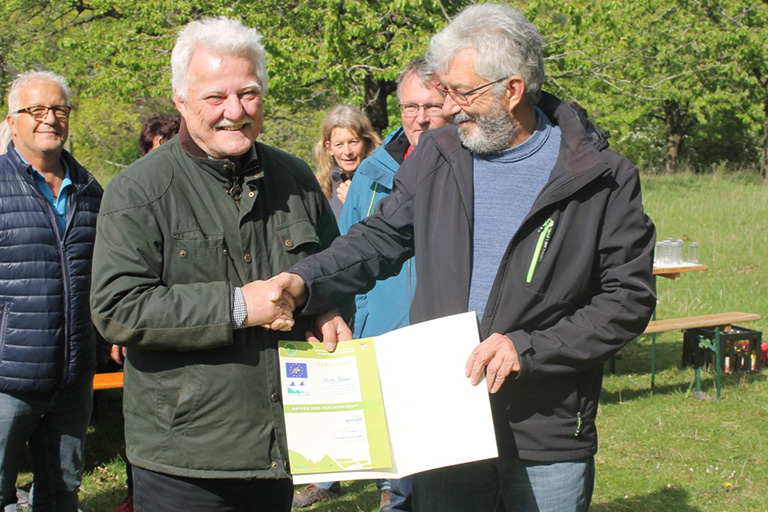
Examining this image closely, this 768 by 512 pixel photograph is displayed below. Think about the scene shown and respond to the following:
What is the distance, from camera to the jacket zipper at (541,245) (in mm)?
2426

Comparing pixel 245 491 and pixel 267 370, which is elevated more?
pixel 267 370

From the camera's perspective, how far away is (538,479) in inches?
99.8

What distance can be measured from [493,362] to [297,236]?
73 centimetres

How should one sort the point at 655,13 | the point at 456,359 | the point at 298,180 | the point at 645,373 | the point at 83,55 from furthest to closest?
the point at 655,13
the point at 83,55
the point at 645,373
the point at 298,180
the point at 456,359

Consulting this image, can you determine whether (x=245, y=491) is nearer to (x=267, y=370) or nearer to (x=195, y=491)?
(x=195, y=491)

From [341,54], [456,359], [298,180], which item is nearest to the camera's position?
[456,359]

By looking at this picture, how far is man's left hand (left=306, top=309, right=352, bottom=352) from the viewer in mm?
2496

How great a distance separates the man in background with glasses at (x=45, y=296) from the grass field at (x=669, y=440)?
4.26 feet

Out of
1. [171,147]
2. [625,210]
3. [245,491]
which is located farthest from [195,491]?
[625,210]

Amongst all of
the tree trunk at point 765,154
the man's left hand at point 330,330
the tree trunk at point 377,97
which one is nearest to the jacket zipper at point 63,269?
the man's left hand at point 330,330

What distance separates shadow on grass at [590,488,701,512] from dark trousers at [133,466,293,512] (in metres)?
3.01

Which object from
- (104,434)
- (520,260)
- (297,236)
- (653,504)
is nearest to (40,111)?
(297,236)

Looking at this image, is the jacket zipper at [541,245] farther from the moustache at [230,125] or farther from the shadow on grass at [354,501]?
the shadow on grass at [354,501]

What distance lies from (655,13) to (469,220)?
26.2m
